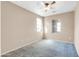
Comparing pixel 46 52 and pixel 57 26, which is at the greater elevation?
pixel 57 26

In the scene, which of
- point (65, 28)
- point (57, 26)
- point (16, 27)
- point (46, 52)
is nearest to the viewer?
point (46, 52)

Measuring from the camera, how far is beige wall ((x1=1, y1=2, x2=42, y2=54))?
2186 millimetres

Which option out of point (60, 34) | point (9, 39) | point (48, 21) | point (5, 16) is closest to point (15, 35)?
point (9, 39)

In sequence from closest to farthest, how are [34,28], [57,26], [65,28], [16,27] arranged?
1. [16,27]
2. [57,26]
3. [34,28]
4. [65,28]

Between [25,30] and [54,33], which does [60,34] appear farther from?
[25,30]

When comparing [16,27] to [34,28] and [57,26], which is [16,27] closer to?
[34,28]

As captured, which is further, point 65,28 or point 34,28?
point 65,28

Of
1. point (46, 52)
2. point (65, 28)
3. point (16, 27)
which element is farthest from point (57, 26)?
point (16, 27)

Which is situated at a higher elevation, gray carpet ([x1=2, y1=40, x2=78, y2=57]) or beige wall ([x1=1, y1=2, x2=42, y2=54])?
beige wall ([x1=1, y1=2, x2=42, y2=54])

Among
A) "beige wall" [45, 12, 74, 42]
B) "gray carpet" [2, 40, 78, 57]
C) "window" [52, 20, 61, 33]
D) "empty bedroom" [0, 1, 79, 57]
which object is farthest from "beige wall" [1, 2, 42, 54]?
"window" [52, 20, 61, 33]

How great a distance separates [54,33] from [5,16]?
1.98 metres

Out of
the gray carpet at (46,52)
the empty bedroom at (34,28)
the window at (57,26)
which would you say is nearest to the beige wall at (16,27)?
the empty bedroom at (34,28)

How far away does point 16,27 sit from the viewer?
262cm

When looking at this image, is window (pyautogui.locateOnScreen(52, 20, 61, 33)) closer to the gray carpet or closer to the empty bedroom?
the empty bedroom
